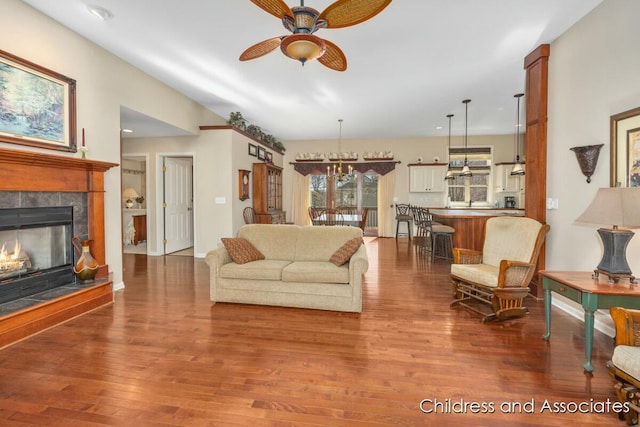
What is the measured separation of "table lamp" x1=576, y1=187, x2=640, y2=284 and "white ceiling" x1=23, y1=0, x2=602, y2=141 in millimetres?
1918

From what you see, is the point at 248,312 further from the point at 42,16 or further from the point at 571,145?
the point at 571,145

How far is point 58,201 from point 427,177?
26.5 feet

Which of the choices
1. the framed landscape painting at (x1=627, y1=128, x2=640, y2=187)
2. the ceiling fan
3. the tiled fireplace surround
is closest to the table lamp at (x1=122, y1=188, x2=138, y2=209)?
the tiled fireplace surround

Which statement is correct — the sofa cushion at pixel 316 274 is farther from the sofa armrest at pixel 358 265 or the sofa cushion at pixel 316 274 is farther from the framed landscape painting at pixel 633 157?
the framed landscape painting at pixel 633 157

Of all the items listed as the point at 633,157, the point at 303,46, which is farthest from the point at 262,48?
the point at 633,157

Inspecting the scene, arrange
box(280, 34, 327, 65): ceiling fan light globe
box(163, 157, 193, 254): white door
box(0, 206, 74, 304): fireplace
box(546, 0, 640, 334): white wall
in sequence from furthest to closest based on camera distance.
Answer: box(163, 157, 193, 254): white door → box(0, 206, 74, 304): fireplace → box(546, 0, 640, 334): white wall → box(280, 34, 327, 65): ceiling fan light globe

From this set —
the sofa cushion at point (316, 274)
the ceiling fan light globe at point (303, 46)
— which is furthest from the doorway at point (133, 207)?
the ceiling fan light globe at point (303, 46)

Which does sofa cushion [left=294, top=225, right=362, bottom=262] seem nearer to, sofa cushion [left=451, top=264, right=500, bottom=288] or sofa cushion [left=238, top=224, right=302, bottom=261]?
sofa cushion [left=238, top=224, right=302, bottom=261]

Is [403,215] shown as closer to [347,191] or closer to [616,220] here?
[347,191]

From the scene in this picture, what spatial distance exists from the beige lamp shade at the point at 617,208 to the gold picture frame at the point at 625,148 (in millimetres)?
506

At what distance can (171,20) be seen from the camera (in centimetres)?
308

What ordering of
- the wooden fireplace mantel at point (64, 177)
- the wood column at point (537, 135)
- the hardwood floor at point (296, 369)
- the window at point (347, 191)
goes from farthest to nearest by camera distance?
the window at point (347, 191)
the wood column at point (537, 135)
the wooden fireplace mantel at point (64, 177)
the hardwood floor at point (296, 369)

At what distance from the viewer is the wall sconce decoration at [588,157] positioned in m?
2.84

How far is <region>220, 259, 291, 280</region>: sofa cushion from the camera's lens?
3.30 m
